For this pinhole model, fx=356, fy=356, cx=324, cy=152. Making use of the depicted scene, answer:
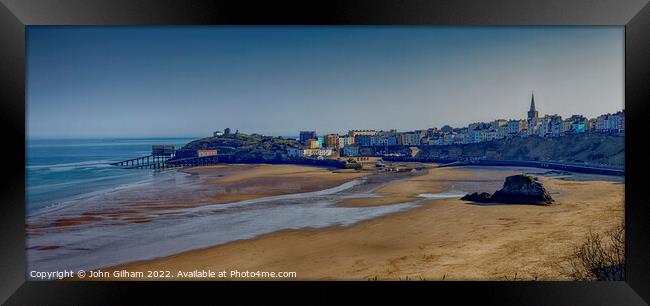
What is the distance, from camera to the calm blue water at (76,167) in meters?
2.88

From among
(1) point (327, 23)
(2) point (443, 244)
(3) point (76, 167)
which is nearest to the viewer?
(1) point (327, 23)

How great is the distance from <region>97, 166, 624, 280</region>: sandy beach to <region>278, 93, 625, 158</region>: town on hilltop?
40 centimetres

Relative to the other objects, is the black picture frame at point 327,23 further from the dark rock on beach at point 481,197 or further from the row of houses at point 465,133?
the dark rock on beach at point 481,197

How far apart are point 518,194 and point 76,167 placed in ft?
12.7

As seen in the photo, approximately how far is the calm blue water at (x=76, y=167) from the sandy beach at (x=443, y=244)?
78 centimetres

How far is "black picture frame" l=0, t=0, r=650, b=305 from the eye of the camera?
2.66 meters

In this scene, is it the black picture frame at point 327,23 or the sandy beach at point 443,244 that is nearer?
the black picture frame at point 327,23

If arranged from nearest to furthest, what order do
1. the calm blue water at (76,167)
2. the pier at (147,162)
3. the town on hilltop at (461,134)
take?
1. the calm blue water at (76,167)
2. the town on hilltop at (461,134)
3. the pier at (147,162)

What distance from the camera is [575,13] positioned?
264 cm

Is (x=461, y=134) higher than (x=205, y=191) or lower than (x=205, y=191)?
higher

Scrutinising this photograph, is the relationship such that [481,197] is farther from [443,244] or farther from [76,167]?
[76,167]

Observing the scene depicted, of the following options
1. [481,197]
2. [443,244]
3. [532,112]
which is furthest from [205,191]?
[532,112]

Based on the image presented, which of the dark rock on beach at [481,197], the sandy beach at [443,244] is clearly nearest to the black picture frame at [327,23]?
the sandy beach at [443,244]

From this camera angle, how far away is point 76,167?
10.2 feet
